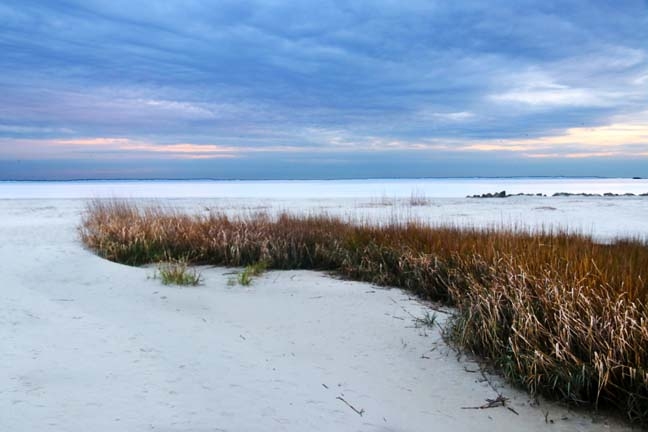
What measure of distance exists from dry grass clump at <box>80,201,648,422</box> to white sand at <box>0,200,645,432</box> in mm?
207

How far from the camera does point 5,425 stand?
7.63ft

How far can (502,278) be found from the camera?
3.98 meters

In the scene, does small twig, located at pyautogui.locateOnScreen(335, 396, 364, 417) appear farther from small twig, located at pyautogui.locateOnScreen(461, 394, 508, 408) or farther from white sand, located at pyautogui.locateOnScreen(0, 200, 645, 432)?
small twig, located at pyautogui.locateOnScreen(461, 394, 508, 408)

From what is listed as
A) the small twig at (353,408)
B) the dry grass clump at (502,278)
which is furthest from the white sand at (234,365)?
the dry grass clump at (502,278)

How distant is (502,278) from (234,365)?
7.36 feet

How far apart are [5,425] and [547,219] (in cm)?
1270

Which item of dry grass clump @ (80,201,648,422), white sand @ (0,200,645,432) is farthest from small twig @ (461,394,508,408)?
dry grass clump @ (80,201,648,422)

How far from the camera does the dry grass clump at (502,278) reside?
2.71m

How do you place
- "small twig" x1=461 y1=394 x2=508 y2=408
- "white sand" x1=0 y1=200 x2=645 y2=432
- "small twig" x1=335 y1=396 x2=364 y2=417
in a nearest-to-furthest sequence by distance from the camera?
"white sand" x1=0 y1=200 x2=645 y2=432, "small twig" x1=335 y1=396 x2=364 y2=417, "small twig" x1=461 y1=394 x2=508 y2=408

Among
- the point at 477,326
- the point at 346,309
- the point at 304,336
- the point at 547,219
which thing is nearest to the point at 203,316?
the point at 304,336

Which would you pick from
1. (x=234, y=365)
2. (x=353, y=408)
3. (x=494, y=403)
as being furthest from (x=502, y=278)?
(x=234, y=365)

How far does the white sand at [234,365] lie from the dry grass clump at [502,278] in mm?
207

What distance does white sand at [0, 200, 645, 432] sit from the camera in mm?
2553

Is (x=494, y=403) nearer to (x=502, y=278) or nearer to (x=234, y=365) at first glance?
(x=502, y=278)
